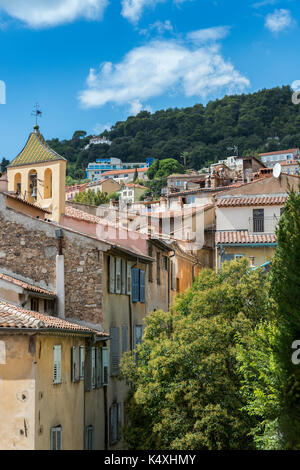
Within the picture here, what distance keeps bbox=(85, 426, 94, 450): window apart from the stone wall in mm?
4138

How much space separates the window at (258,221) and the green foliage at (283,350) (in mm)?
27293

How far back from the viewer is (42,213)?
34.0m

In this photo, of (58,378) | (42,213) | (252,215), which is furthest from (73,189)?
(58,378)

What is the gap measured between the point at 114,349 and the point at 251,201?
68.5 feet

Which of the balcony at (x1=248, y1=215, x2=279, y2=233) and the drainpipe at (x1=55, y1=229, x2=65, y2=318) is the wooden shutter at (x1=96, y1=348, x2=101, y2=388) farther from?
the balcony at (x1=248, y1=215, x2=279, y2=233)

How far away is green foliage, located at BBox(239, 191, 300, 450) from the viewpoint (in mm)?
17828

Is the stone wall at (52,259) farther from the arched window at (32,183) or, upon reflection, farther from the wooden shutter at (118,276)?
the arched window at (32,183)

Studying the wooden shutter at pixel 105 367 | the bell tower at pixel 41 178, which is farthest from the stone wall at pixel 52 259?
the bell tower at pixel 41 178

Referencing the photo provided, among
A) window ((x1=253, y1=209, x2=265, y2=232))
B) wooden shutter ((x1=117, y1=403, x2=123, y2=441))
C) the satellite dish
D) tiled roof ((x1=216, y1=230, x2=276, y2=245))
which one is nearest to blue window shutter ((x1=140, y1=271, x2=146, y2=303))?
wooden shutter ((x1=117, y1=403, x2=123, y2=441))

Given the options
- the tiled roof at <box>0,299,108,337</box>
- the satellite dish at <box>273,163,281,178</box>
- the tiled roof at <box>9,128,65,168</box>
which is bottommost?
the tiled roof at <box>0,299,108,337</box>

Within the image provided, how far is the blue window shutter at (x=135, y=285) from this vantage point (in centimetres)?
3381

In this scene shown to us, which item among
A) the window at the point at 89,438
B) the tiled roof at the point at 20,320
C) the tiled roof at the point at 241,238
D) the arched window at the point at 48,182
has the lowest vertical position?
the window at the point at 89,438

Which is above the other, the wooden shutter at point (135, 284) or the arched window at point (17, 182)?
the arched window at point (17, 182)

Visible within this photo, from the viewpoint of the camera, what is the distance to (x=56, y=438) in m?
22.2
